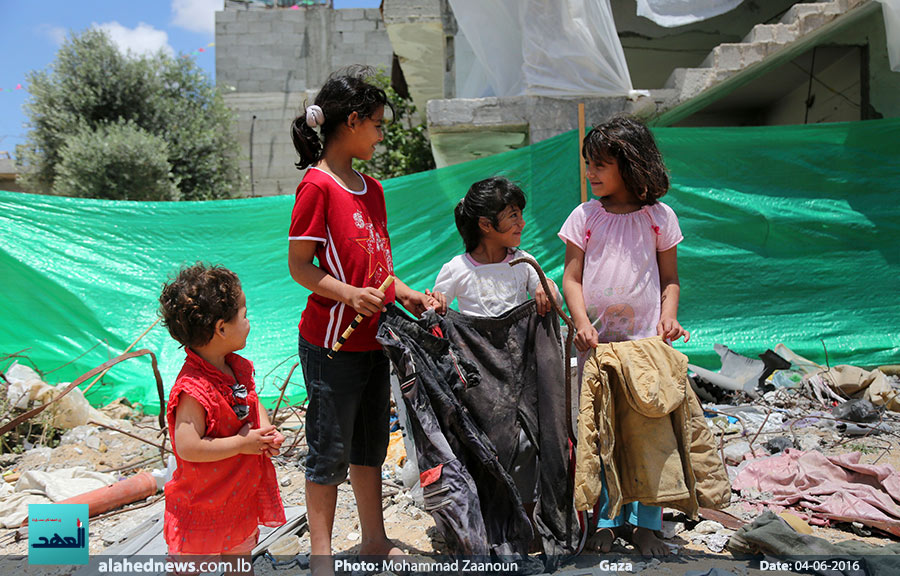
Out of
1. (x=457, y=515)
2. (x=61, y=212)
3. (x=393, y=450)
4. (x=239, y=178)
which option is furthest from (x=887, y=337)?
(x=239, y=178)

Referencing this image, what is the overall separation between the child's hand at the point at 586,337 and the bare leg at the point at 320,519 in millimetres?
1002

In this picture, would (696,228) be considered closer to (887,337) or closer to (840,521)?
(887,337)

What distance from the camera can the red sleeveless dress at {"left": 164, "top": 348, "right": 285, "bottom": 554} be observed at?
175 centimetres

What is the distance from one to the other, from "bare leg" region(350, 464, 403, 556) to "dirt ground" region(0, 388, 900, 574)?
18 centimetres

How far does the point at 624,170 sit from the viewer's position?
229cm

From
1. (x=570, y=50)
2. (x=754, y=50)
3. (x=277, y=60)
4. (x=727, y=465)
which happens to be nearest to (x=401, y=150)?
(x=570, y=50)

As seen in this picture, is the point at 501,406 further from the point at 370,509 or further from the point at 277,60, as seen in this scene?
the point at 277,60

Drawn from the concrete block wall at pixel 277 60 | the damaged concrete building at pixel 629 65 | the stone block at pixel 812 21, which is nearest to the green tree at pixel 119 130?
the concrete block wall at pixel 277 60

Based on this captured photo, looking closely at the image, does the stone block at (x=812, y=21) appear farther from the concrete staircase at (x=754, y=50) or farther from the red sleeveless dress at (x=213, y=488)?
the red sleeveless dress at (x=213, y=488)

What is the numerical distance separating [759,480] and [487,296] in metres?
1.63

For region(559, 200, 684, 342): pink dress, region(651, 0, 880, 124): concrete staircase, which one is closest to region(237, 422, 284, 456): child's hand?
region(559, 200, 684, 342): pink dress

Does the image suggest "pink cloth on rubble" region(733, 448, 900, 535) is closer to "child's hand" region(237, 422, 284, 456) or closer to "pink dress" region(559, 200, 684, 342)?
"pink dress" region(559, 200, 684, 342)

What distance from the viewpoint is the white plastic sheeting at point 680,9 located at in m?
5.07

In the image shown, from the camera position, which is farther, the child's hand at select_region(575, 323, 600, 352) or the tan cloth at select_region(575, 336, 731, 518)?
the child's hand at select_region(575, 323, 600, 352)
